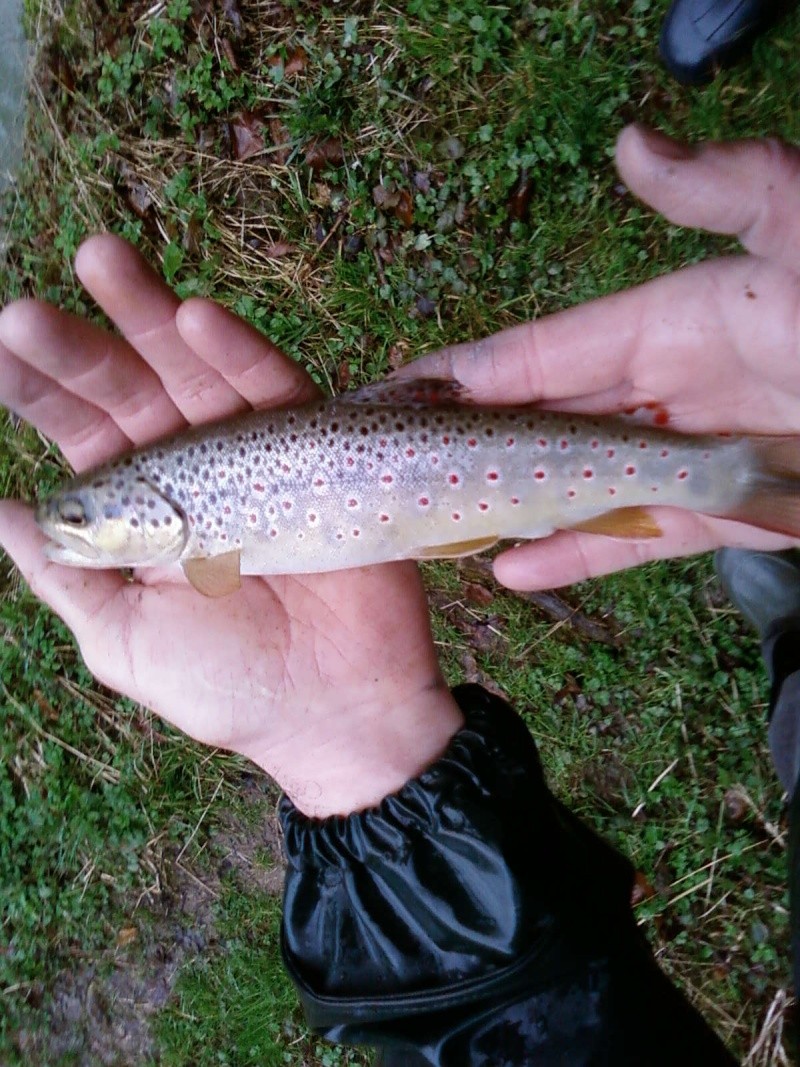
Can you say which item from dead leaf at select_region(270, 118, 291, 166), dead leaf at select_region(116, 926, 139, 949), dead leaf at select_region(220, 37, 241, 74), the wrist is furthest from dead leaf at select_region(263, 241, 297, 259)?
dead leaf at select_region(116, 926, 139, 949)

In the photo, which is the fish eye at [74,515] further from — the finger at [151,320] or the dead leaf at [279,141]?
the dead leaf at [279,141]

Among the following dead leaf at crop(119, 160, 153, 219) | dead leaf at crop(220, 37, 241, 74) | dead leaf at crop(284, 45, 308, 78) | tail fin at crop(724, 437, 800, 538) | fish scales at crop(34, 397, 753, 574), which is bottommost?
tail fin at crop(724, 437, 800, 538)

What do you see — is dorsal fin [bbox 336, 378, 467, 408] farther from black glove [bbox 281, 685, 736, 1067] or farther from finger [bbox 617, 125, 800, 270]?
black glove [bbox 281, 685, 736, 1067]

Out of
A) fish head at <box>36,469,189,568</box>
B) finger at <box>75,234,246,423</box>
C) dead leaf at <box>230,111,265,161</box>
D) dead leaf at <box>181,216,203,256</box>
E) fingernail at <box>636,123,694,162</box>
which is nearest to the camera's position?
fingernail at <box>636,123,694,162</box>

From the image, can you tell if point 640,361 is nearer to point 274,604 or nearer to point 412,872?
point 274,604

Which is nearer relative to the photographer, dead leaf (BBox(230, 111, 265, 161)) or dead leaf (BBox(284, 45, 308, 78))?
dead leaf (BBox(284, 45, 308, 78))

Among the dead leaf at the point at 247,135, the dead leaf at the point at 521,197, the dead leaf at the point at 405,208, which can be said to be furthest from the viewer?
the dead leaf at the point at 247,135

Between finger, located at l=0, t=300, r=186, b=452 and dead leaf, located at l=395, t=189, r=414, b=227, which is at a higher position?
finger, located at l=0, t=300, r=186, b=452

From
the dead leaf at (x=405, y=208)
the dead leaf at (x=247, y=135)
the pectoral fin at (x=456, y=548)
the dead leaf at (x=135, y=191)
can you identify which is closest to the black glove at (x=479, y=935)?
the pectoral fin at (x=456, y=548)

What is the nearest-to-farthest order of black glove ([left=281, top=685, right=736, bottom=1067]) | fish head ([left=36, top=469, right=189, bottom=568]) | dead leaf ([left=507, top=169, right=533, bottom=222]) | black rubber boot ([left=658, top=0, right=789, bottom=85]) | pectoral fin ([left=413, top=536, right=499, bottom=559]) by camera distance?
black glove ([left=281, top=685, right=736, bottom=1067]) → pectoral fin ([left=413, top=536, right=499, bottom=559]) → fish head ([left=36, top=469, right=189, bottom=568]) → black rubber boot ([left=658, top=0, right=789, bottom=85]) → dead leaf ([left=507, top=169, right=533, bottom=222])
